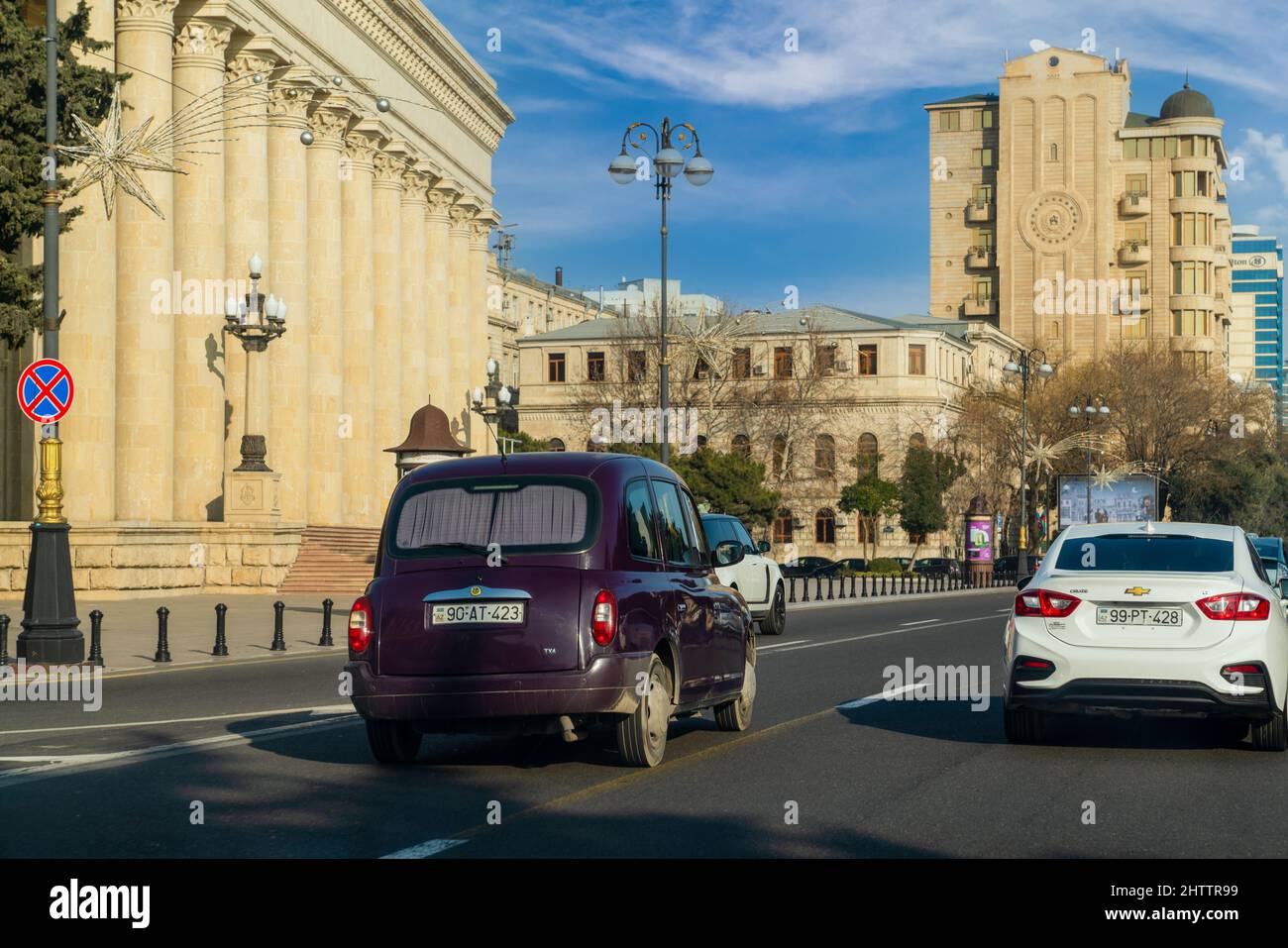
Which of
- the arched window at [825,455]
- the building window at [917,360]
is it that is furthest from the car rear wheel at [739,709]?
the building window at [917,360]

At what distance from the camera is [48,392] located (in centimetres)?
1953

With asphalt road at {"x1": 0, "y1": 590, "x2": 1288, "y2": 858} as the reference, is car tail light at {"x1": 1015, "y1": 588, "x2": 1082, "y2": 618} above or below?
above

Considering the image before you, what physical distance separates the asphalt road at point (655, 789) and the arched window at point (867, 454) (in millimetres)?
73197

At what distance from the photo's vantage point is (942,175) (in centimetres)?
12712

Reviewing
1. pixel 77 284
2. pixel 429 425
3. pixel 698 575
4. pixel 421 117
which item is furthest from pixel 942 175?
pixel 698 575

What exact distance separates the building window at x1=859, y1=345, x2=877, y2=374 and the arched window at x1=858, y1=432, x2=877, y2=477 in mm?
3595

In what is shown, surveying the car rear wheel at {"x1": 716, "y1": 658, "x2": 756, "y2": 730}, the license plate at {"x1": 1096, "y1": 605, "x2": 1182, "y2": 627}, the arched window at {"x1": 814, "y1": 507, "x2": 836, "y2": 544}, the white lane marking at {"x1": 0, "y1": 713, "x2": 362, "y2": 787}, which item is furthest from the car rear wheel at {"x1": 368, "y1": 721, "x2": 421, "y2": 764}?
the arched window at {"x1": 814, "y1": 507, "x2": 836, "y2": 544}

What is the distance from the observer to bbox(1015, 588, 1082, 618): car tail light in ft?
38.2

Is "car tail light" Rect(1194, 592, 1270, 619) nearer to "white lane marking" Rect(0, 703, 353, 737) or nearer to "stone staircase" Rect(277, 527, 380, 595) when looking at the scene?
"white lane marking" Rect(0, 703, 353, 737)

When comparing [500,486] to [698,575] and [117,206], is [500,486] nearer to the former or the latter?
[698,575]

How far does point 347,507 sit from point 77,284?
19.4m

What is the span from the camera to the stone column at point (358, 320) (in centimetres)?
5200

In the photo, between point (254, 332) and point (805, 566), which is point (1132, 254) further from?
point (254, 332)

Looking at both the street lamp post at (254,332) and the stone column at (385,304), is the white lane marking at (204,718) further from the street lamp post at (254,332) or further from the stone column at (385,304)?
the stone column at (385,304)
